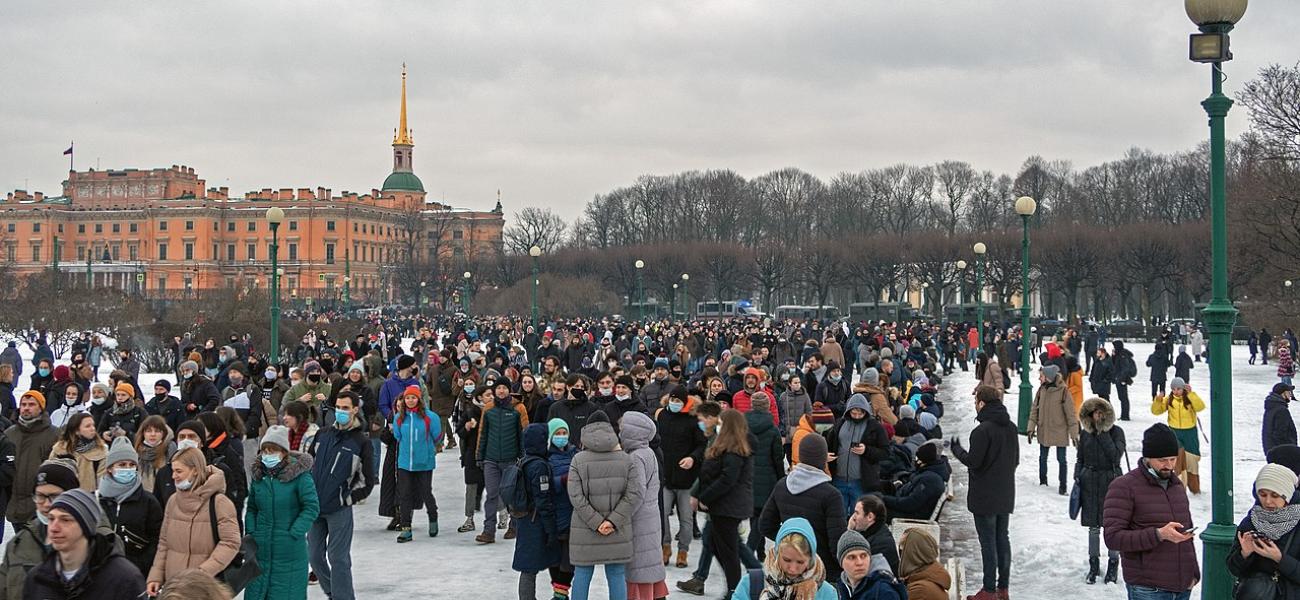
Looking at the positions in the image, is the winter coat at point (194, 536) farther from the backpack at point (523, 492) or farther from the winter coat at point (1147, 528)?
the winter coat at point (1147, 528)

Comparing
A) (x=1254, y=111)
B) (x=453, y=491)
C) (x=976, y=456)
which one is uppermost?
(x=1254, y=111)

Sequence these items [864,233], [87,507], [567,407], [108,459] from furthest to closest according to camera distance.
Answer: [864,233], [567,407], [108,459], [87,507]

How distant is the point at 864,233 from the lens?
94438 mm

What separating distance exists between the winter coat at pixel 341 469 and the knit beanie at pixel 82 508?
3464 mm

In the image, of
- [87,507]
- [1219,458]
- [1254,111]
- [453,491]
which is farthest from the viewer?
[1254,111]

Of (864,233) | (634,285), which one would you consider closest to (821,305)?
(634,285)

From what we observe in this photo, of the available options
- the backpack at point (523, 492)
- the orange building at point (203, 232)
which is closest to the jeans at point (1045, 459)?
the backpack at point (523, 492)

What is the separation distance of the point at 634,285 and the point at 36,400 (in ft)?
228

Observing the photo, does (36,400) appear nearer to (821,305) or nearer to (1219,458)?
(1219,458)

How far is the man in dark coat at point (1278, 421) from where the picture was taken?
12727mm

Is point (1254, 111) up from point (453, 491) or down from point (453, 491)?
up

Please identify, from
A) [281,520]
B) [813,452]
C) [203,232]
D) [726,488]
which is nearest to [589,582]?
[726,488]

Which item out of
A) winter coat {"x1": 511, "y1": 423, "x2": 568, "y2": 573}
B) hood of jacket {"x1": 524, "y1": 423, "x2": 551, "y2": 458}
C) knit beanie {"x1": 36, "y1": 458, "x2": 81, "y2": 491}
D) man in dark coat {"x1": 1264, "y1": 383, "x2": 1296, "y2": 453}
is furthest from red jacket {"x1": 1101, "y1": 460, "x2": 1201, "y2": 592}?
man in dark coat {"x1": 1264, "y1": 383, "x2": 1296, "y2": 453}

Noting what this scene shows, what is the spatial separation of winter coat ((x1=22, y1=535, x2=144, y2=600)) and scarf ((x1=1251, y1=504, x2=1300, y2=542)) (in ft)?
16.6
